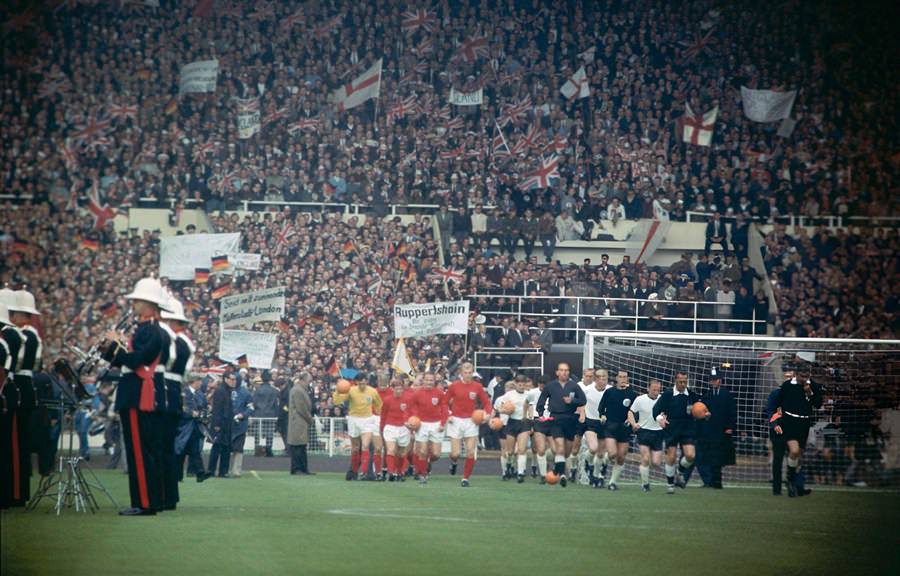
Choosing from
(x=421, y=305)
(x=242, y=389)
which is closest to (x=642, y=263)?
(x=421, y=305)

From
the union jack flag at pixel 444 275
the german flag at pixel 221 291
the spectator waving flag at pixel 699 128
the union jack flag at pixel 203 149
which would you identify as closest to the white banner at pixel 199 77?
the union jack flag at pixel 203 149

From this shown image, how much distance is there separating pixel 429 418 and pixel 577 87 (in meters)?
17.3

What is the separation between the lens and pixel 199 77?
3662 cm

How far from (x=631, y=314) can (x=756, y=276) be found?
3.30 metres

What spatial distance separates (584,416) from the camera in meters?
23.3

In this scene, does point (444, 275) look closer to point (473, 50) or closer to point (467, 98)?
point (467, 98)

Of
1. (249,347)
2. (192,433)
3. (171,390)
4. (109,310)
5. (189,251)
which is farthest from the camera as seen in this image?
(189,251)

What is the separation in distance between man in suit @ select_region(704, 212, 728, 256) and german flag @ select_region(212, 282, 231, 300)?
11989mm

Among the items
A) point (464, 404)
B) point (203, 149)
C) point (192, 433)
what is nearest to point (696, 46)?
point (203, 149)

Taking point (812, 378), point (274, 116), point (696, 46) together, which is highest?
point (696, 46)

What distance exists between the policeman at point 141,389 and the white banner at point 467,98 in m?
24.7

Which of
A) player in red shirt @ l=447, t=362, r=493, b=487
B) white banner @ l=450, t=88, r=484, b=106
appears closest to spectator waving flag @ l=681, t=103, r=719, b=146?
white banner @ l=450, t=88, r=484, b=106

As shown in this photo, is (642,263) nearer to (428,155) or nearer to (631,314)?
(631,314)

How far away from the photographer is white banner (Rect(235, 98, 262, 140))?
36.3m
